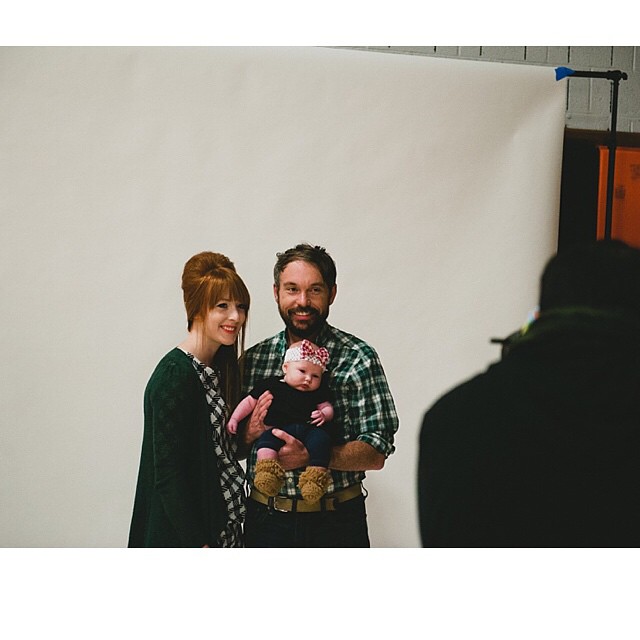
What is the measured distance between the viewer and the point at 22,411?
6.16 ft

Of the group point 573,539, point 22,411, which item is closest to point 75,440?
point 22,411

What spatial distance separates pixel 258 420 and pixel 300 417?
4.3 inches

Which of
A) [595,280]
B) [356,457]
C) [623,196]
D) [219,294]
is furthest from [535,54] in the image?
[356,457]

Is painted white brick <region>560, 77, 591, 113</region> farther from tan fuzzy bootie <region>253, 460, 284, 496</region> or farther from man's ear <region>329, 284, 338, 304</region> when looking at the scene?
tan fuzzy bootie <region>253, 460, 284, 496</region>

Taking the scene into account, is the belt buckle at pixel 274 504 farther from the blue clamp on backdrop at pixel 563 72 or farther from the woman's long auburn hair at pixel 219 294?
the blue clamp on backdrop at pixel 563 72

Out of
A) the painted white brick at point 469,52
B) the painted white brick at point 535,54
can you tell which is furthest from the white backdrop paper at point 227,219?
the painted white brick at point 535,54

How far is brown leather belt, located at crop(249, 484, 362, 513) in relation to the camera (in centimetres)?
177

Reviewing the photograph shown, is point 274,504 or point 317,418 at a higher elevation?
point 317,418

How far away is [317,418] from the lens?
177 centimetres

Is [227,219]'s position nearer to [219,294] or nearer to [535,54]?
[219,294]

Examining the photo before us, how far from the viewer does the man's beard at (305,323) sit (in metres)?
1.82

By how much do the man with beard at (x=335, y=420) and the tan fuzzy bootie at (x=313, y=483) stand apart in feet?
0.08
